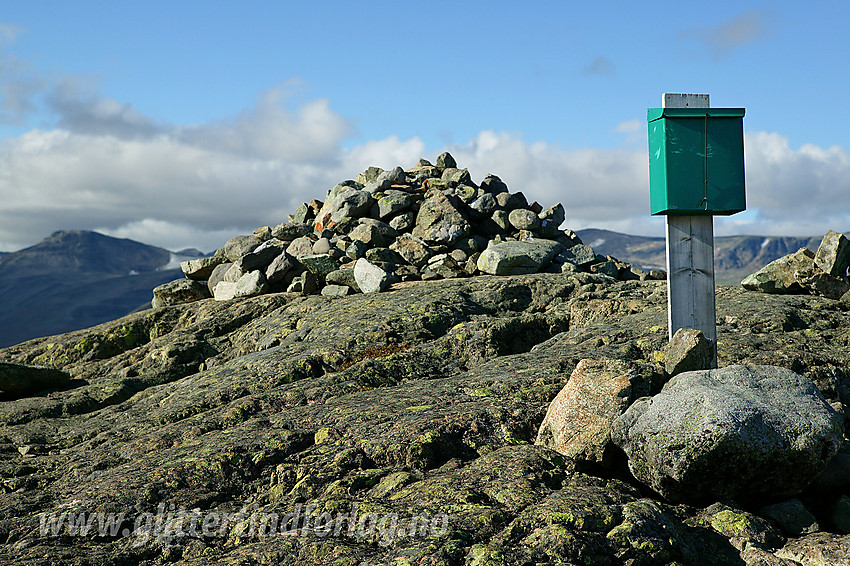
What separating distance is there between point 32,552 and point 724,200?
12.1 m

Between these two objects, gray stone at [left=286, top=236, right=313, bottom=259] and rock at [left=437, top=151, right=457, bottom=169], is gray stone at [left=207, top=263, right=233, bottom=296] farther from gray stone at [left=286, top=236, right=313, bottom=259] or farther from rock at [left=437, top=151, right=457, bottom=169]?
rock at [left=437, top=151, right=457, bottom=169]

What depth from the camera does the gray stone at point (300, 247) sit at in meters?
24.5

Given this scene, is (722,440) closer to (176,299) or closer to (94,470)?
(94,470)

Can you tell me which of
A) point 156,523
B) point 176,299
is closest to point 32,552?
point 156,523

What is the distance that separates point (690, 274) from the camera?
12.6 metres

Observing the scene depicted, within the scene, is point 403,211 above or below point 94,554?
above

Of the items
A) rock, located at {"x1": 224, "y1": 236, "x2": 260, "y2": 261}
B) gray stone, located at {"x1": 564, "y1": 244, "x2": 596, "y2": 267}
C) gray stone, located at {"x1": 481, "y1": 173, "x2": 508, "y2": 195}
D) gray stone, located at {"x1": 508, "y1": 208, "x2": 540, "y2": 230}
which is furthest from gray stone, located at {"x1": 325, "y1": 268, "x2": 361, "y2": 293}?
gray stone, located at {"x1": 481, "y1": 173, "x2": 508, "y2": 195}

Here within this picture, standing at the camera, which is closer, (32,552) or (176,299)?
(32,552)

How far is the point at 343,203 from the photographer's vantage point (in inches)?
1049

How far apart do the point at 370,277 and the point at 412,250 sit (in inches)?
143

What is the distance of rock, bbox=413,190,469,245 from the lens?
24.2 metres

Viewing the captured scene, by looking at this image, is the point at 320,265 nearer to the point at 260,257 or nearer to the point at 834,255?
the point at 260,257

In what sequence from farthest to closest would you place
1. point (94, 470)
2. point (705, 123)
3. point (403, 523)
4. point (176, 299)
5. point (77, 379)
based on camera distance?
1. point (176, 299)
2. point (77, 379)
3. point (705, 123)
4. point (94, 470)
5. point (403, 523)

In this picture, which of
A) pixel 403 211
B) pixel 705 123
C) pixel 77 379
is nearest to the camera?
pixel 705 123
